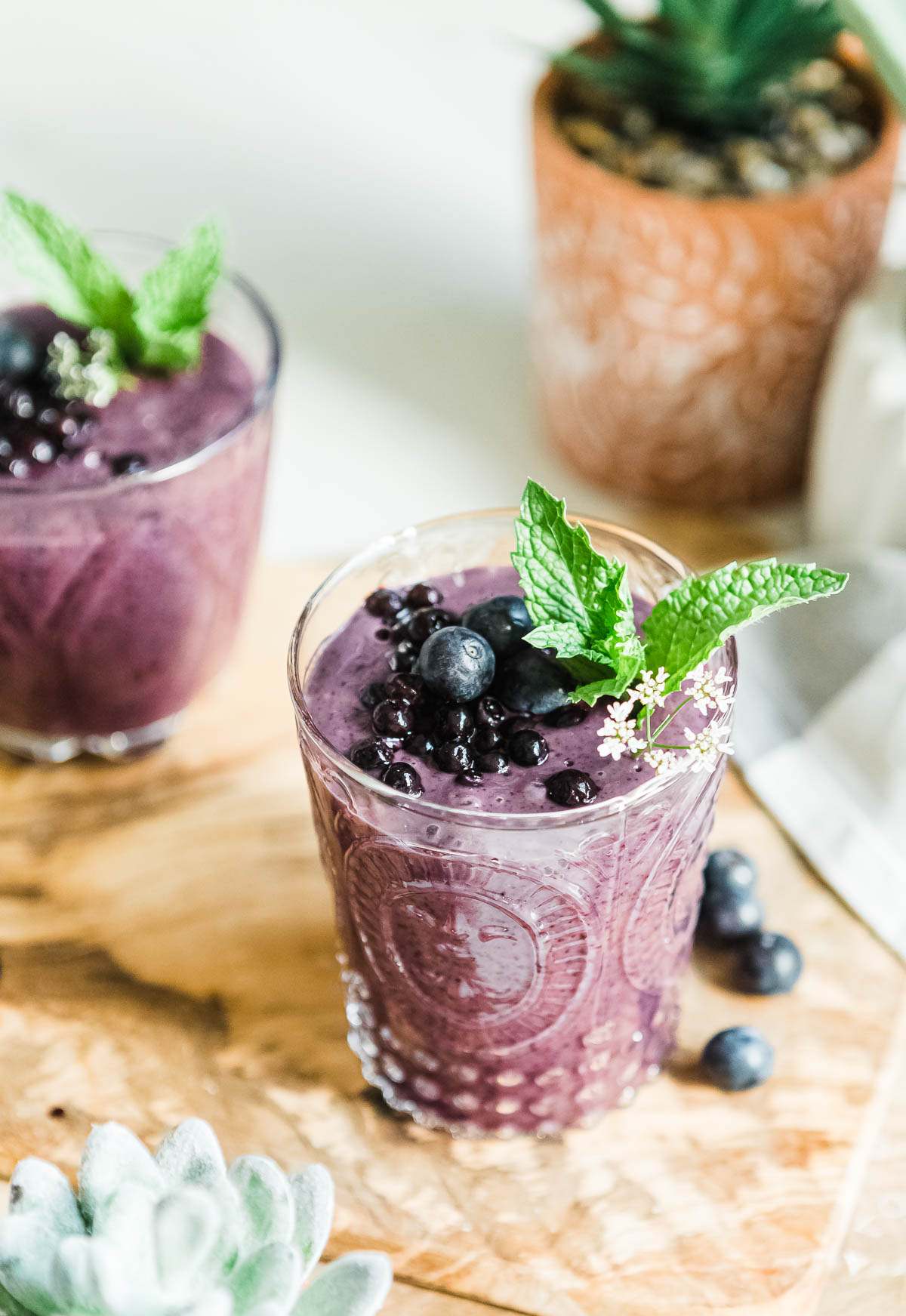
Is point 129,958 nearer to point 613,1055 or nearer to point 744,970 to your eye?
point 613,1055

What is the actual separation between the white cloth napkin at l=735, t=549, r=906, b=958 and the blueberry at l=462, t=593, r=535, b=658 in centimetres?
45

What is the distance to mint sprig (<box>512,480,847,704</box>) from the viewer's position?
40.3 inches

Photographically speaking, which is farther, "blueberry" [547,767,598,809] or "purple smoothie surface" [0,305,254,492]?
"purple smoothie surface" [0,305,254,492]

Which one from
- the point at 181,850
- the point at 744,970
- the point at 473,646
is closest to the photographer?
the point at 473,646

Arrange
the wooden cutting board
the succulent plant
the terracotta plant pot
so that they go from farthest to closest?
the terracotta plant pot → the wooden cutting board → the succulent plant

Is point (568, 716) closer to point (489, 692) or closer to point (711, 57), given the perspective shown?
point (489, 692)

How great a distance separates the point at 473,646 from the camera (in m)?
1.04

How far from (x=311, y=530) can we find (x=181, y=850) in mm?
592

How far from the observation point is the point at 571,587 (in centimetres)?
106

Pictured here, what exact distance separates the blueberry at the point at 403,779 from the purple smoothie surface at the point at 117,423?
49cm

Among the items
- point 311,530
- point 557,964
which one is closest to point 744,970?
point 557,964

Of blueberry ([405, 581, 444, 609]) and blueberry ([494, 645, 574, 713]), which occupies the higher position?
blueberry ([494, 645, 574, 713])

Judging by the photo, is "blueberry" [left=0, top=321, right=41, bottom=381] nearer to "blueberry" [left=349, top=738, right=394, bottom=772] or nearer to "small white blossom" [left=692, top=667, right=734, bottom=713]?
"blueberry" [left=349, top=738, right=394, bottom=772]

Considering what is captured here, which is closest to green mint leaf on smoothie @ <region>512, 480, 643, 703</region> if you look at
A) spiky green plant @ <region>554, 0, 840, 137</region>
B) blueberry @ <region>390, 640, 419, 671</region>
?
blueberry @ <region>390, 640, 419, 671</region>
